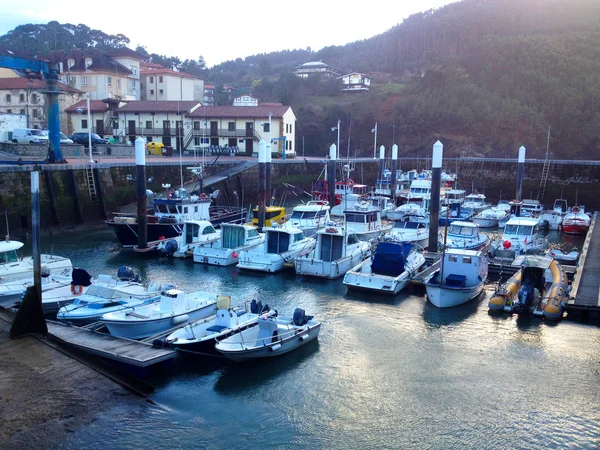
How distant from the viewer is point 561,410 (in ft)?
36.1

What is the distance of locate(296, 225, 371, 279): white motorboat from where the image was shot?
20.5 m

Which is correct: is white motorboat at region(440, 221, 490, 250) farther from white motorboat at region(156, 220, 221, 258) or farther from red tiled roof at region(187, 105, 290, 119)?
red tiled roof at region(187, 105, 290, 119)

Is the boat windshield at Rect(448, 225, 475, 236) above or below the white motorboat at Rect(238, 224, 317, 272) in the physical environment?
above

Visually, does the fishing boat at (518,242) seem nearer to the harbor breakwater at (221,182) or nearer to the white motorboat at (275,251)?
the white motorboat at (275,251)

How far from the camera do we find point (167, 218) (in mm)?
26453

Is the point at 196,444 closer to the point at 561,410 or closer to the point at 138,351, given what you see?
the point at 138,351

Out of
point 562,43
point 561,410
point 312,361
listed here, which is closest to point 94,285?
point 312,361

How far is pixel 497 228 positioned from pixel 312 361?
79.6 feet

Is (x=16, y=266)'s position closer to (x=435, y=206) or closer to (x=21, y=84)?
(x=435, y=206)

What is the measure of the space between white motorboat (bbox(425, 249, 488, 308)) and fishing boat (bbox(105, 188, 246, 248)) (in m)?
13.0

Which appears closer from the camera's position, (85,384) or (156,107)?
(85,384)

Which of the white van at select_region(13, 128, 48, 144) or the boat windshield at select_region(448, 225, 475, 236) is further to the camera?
the white van at select_region(13, 128, 48, 144)

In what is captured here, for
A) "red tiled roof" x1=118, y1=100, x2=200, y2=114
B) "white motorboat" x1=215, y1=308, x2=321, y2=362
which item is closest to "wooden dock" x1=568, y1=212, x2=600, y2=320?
"white motorboat" x1=215, y1=308, x2=321, y2=362

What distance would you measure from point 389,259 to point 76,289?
1038cm
